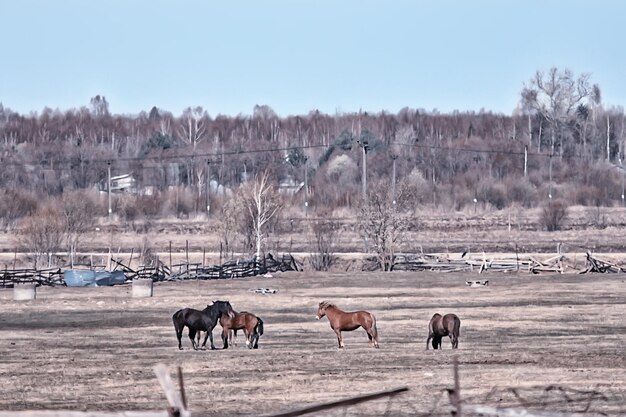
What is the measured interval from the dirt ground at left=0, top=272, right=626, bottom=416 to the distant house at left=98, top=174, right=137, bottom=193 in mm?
81245

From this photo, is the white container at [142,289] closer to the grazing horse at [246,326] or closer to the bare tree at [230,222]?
the grazing horse at [246,326]

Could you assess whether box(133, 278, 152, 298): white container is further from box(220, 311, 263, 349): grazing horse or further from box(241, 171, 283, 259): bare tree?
box(241, 171, 283, 259): bare tree

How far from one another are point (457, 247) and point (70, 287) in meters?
30.2

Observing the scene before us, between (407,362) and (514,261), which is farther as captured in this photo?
(514,261)

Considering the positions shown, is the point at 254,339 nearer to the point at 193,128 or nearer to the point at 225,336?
the point at 225,336

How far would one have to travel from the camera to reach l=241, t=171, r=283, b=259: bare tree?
72.1m

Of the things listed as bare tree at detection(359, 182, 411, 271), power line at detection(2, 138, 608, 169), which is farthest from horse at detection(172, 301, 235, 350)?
power line at detection(2, 138, 608, 169)

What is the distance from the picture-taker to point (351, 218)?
95000 millimetres

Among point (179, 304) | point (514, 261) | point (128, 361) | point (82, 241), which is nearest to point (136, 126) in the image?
point (82, 241)

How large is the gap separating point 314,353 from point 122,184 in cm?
11025

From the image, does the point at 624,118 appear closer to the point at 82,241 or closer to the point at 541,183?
the point at 541,183

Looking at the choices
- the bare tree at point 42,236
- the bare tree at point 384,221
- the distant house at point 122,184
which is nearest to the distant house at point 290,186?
the distant house at point 122,184

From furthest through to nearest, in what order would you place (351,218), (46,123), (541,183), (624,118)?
(46,123), (624,118), (541,183), (351,218)

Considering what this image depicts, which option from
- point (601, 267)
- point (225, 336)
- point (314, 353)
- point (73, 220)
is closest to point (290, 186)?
point (73, 220)
